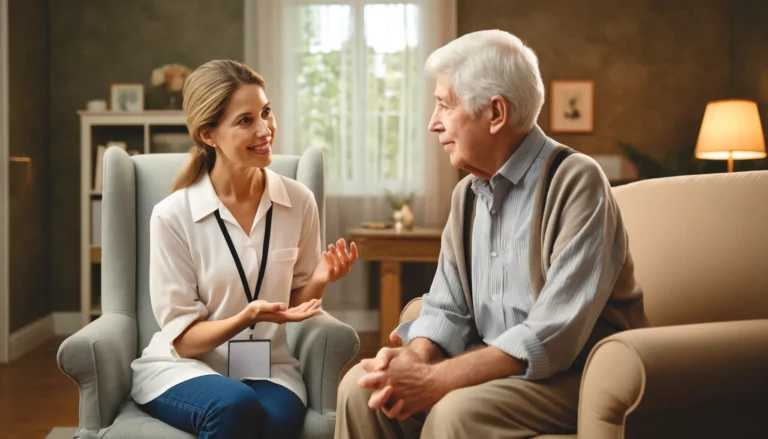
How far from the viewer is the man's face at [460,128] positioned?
5.38 ft

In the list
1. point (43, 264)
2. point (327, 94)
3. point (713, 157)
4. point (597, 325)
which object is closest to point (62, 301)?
point (43, 264)

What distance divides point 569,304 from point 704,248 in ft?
2.00

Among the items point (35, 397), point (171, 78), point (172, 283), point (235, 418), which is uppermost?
point (171, 78)

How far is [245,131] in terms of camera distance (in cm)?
197

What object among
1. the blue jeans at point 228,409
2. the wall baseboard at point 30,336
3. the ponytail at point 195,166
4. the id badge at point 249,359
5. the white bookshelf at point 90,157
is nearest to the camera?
the blue jeans at point 228,409

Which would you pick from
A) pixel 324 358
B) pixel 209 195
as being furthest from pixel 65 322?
pixel 324 358

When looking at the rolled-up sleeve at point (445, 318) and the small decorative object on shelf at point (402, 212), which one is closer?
the rolled-up sleeve at point (445, 318)

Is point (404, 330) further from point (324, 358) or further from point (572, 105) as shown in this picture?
point (572, 105)

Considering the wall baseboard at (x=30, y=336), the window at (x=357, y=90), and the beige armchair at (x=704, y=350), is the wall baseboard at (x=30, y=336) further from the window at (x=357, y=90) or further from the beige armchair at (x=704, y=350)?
the beige armchair at (x=704, y=350)

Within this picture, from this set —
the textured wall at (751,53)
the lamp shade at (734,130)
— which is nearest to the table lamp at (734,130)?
the lamp shade at (734,130)

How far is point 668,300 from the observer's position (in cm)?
197

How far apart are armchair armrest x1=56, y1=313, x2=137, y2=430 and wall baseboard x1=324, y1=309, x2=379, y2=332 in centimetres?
352

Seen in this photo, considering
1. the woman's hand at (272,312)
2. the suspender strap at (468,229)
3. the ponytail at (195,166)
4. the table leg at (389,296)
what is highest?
the ponytail at (195,166)

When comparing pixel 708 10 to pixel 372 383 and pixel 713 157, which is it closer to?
pixel 713 157
